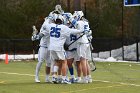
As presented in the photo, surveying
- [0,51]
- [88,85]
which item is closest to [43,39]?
[88,85]

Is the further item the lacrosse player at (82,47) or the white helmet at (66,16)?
the lacrosse player at (82,47)

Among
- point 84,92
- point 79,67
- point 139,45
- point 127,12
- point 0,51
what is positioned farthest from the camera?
point 127,12

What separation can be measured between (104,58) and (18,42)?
6.64 metres

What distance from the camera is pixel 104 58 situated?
36531 millimetres

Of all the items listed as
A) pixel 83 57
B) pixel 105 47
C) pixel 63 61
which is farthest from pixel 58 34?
pixel 105 47

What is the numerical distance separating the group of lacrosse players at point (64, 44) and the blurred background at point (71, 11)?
67.1 feet

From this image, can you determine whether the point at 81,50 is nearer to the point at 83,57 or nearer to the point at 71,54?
the point at 83,57

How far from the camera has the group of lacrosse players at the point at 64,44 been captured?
16406 mm

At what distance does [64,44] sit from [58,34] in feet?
2.04

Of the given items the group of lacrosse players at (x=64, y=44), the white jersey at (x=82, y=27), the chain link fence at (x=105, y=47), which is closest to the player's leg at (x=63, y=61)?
the group of lacrosse players at (x=64, y=44)

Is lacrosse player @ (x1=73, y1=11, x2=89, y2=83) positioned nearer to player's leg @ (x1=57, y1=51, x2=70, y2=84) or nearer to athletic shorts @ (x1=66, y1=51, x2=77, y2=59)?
athletic shorts @ (x1=66, y1=51, x2=77, y2=59)

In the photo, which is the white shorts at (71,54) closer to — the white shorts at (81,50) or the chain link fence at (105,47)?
the white shorts at (81,50)

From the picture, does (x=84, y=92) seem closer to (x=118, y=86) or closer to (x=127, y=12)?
(x=118, y=86)

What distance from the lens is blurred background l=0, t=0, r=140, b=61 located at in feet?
Answer: 127
